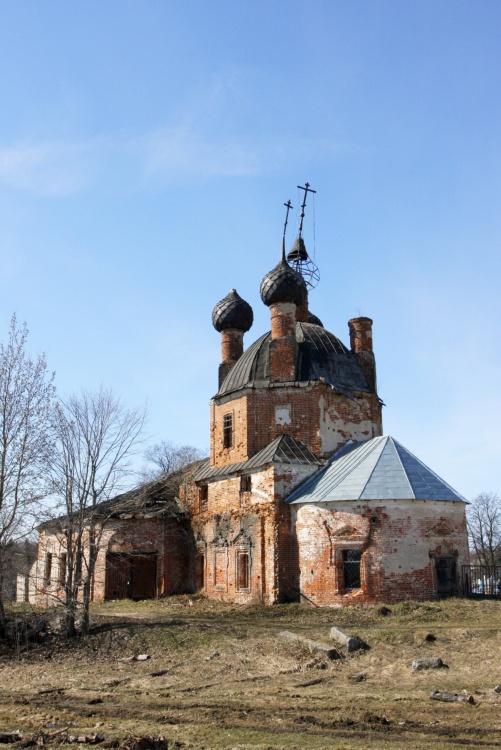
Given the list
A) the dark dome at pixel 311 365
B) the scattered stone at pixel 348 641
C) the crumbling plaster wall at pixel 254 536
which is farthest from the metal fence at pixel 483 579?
the dark dome at pixel 311 365

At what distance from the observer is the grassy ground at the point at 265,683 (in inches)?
314

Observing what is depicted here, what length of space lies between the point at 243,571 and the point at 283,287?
9.88 m

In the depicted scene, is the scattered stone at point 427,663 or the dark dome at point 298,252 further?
the dark dome at point 298,252

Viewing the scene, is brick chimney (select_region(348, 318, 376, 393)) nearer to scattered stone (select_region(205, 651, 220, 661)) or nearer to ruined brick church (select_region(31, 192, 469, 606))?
ruined brick church (select_region(31, 192, 469, 606))

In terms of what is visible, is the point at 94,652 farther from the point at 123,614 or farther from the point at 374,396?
the point at 374,396

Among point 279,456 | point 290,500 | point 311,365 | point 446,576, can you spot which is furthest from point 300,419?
point 446,576

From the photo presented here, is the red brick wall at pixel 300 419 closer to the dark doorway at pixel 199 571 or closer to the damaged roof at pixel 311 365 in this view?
the damaged roof at pixel 311 365

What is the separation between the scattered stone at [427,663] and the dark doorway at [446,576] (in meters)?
7.89

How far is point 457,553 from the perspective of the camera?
770 inches

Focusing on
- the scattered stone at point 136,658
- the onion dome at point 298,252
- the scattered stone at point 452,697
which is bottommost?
the scattered stone at point 136,658

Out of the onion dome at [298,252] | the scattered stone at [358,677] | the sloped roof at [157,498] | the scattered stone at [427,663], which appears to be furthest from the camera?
the onion dome at [298,252]

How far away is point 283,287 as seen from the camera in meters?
24.9

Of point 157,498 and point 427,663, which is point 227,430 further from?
point 427,663

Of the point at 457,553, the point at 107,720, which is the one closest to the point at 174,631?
the point at 107,720
